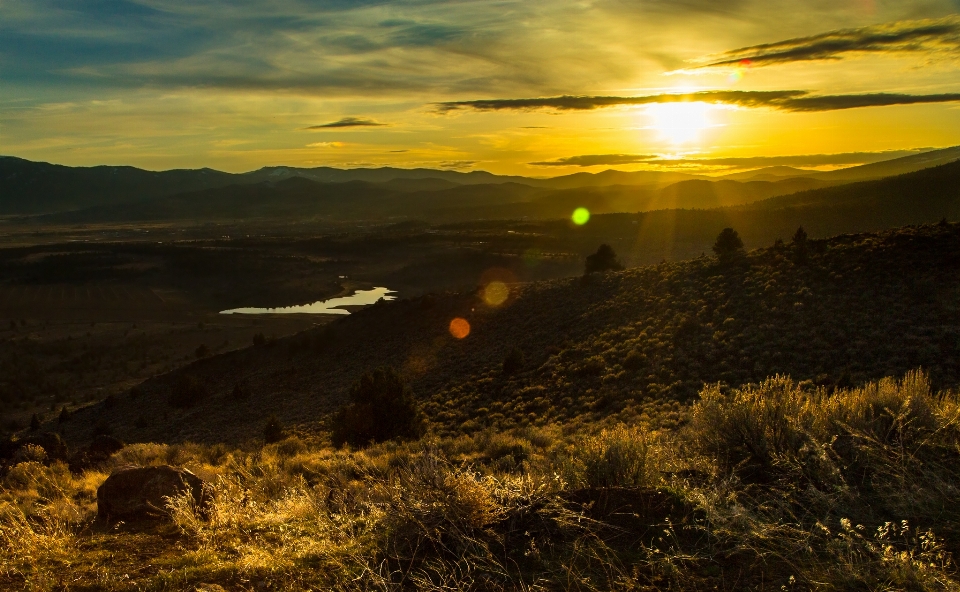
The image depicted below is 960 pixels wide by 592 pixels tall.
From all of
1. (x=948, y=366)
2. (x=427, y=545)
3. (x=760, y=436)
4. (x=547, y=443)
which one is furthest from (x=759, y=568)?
(x=948, y=366)

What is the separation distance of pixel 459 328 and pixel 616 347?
14.4 meters

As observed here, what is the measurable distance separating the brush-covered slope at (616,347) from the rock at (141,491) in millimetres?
12027

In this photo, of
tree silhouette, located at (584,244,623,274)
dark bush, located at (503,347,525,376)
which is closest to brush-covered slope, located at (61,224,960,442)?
dark bush, located at (503,347,525,376)

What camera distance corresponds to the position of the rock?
625cm

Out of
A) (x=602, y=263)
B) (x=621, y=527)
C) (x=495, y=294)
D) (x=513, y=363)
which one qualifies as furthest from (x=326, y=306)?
(x=621, y=527)

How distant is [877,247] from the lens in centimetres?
2595

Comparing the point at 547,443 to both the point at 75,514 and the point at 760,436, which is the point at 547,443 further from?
the point at 75,514

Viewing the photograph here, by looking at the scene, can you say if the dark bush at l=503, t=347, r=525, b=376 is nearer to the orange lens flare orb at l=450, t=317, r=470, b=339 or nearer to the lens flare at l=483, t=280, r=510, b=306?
the orange lens flare orb at l=450, t=317, r=470, b=339

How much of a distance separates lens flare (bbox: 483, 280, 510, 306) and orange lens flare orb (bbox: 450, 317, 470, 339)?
2593 mm

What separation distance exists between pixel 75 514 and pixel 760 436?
23.7 ft

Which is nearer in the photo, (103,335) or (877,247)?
(877,247)

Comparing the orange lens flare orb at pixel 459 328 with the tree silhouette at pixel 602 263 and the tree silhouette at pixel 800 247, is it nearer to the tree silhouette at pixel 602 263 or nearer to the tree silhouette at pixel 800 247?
the tree silhouette at pixel 602 263

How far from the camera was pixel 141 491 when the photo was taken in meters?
6.41

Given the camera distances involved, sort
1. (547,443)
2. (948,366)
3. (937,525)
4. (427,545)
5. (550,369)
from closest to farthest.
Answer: (937,525), (427,545), (547,443), (948,366), (550,369)
